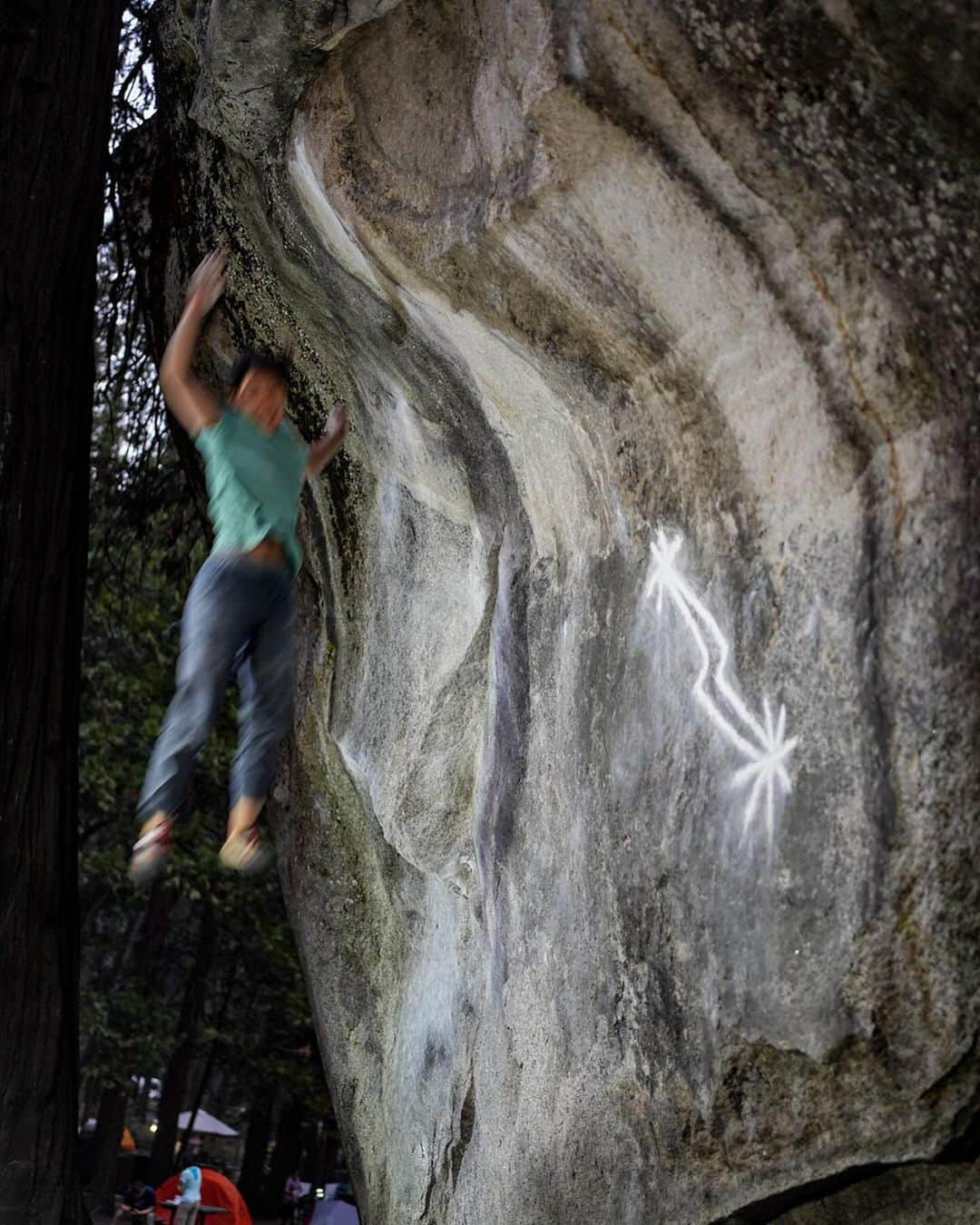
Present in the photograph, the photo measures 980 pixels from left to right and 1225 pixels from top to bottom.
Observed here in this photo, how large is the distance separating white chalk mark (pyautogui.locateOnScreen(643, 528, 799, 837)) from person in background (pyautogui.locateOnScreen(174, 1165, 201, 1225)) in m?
9.25

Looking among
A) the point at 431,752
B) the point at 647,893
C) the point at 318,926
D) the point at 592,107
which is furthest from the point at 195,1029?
the point at 592,107

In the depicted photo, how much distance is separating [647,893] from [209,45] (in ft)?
9.95

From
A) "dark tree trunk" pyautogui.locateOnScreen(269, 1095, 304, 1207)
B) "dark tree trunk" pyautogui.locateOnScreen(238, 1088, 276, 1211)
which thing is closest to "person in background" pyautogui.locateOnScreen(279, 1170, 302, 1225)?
"dark tree trunk" pyautogui.locateOnScreen(269, 1095, 304, 1207)

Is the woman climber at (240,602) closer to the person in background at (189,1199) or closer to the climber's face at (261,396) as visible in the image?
the climber's face at (261,396)

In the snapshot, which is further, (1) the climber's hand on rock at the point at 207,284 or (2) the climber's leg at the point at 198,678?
(1) the climber's hand on rock at the point at 207,284

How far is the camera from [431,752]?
5.59m

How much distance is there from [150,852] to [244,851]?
0.31m

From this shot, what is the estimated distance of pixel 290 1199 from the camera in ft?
75.9

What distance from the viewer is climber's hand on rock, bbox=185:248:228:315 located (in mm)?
4887

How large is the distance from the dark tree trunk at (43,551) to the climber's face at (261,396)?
4.67 feet

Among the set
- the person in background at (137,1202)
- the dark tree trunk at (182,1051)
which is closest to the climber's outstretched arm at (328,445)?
the dark tree trunk at (182,1051)

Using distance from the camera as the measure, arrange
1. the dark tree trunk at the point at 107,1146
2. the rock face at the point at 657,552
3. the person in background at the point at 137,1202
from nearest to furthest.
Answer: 1. the rock face at the point at 657,552
2. the person in background at the point at 137,1202
3. the dark tree trunk at the point at 107,1146

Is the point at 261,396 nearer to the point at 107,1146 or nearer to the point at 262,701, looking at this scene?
the point at 262,701

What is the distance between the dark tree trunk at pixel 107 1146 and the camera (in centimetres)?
1784
